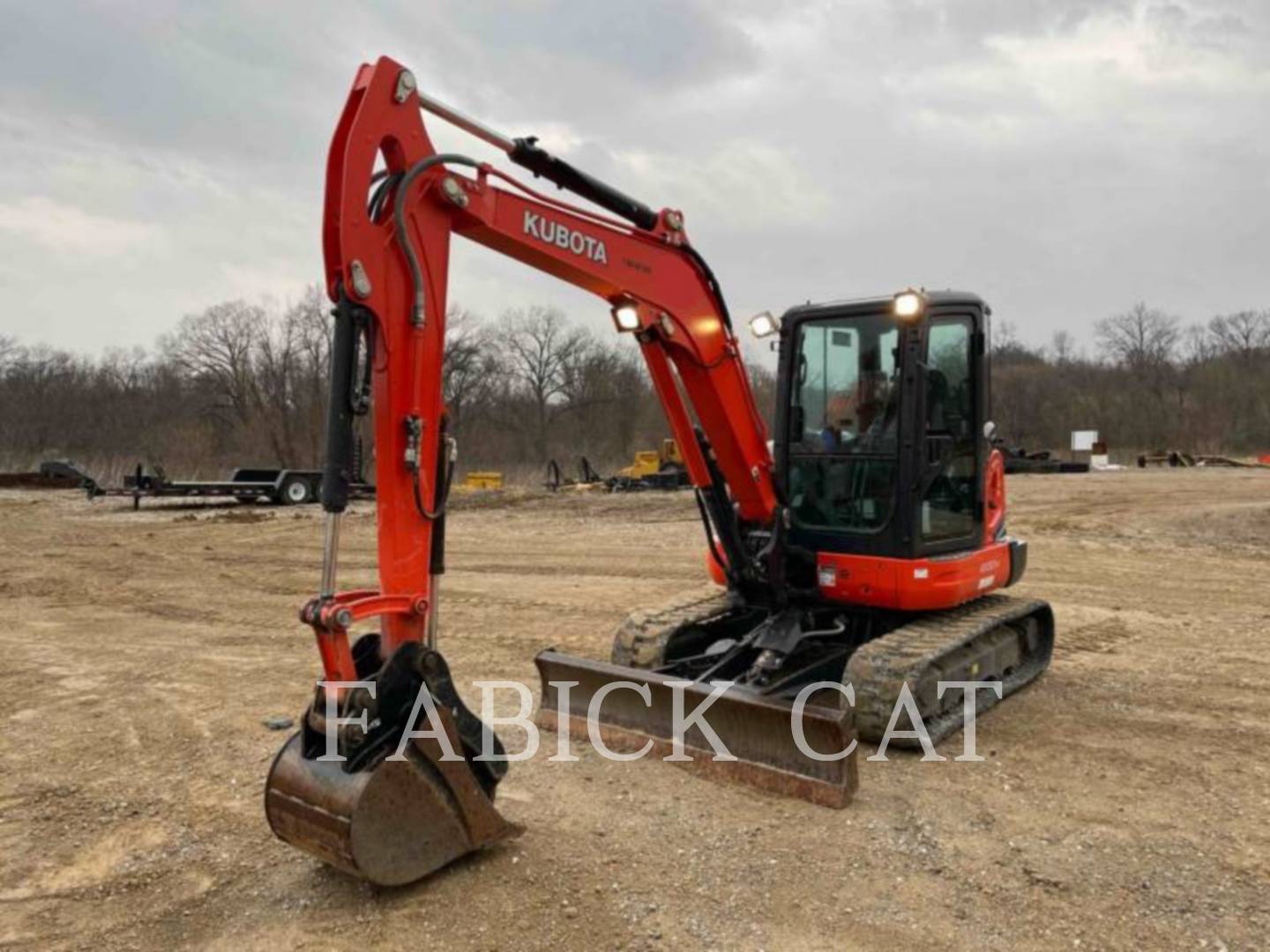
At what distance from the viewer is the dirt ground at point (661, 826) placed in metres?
3.43

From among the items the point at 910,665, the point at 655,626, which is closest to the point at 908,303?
the point at 910,665

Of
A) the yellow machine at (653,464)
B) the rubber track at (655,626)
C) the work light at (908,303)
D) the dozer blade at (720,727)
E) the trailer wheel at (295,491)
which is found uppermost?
the work light at (908,303)

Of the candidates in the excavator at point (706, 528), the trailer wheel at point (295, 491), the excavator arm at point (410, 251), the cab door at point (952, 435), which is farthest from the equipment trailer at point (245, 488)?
the excavator arm at point (410, 251)

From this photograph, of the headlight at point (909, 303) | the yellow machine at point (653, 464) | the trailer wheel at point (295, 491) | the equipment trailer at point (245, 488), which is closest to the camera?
the headlight at point (909, 303)

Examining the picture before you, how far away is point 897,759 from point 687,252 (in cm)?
297

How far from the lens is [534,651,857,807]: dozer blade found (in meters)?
4.45

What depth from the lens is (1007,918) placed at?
11.4 ft

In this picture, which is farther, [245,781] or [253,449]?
[253,449]

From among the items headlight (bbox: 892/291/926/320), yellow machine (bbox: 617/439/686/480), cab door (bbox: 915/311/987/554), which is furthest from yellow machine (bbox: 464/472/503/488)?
headlight (bbox: 892/291/926/320)

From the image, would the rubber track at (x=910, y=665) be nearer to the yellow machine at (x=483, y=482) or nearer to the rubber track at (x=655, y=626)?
the rubber track at (x=655, y=626)

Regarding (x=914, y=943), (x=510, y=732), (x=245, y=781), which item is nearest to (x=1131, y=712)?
(x=914, y=943)

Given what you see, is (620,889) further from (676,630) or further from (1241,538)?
(1241,538)

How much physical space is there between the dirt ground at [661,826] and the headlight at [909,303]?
2.47 metres

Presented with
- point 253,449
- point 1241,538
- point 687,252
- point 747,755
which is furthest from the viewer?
point 253,449
